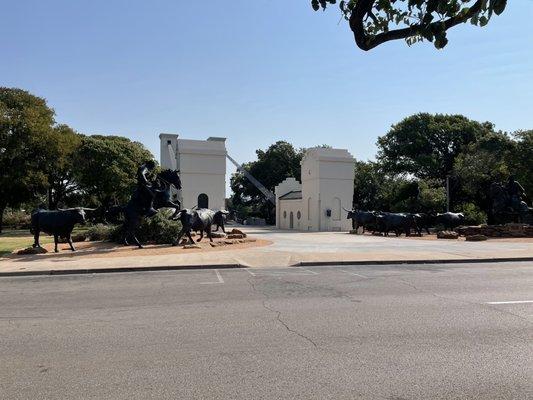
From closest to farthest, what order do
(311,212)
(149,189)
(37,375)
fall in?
(37,375) < (149,189) < (311,212)

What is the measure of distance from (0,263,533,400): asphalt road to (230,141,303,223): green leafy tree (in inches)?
2546

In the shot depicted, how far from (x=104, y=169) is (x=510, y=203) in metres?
36.1

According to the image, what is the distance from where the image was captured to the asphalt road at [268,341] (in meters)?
4.76

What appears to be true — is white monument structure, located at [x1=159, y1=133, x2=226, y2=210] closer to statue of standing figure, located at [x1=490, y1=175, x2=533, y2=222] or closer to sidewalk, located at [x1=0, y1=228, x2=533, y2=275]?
statue of standing figure, located at [x1=490, y1=175, x2=533, y2=222]

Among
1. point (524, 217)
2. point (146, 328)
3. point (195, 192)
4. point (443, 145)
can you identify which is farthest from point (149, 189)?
point (443, 145)

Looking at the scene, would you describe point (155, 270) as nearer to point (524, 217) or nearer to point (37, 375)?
point (37, 375)

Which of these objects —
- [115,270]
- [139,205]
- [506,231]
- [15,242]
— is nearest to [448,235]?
[506,231]

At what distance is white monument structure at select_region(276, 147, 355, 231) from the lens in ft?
154

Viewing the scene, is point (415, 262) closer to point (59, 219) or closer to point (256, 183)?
point (59, 219)

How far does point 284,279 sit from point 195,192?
32.2 metres

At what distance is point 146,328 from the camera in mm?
7195

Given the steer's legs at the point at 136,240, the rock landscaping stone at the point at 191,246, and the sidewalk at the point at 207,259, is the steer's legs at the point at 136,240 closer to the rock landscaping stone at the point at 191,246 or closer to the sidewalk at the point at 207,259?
the sidewalk at the point at 207,259

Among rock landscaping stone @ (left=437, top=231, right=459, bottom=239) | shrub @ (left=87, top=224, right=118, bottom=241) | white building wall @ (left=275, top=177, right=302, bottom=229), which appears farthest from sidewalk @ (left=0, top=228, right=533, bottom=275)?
white building wall @ (left=275, top=177, right=302, bottom=229)

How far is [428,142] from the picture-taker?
61.8 meters
